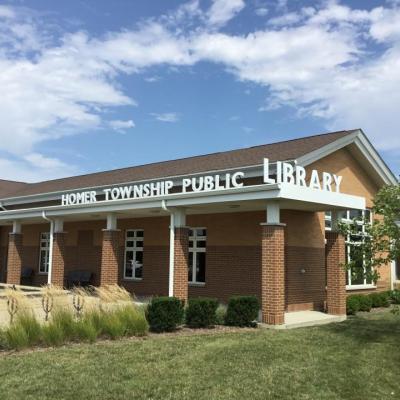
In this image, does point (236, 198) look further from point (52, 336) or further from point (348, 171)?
point (348, 171)

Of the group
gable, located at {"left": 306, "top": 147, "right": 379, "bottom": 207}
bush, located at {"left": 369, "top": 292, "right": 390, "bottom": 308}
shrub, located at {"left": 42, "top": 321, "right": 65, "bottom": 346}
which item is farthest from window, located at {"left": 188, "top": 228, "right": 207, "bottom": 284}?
shrub, located at {"left": 42, "top": 321, "right": 65, "bottom": 346}

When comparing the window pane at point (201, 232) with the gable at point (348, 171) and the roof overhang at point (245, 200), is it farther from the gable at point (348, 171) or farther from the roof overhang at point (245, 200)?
the gable at point (348, 171)

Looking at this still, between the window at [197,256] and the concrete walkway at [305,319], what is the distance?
3791mm

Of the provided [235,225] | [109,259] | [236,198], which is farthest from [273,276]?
[109,259]

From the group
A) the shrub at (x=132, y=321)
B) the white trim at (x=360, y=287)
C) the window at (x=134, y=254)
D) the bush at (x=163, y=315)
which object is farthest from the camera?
the window at (x=134, y=254)

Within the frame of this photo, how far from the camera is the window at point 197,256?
1834cm

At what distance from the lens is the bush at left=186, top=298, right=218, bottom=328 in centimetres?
1231

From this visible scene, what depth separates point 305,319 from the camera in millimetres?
14328

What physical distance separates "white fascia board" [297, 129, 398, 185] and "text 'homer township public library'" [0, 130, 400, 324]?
5cm

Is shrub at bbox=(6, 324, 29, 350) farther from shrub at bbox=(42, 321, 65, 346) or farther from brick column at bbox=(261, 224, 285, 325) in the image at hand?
brick column at bbox=(261, 224, 285, 325)

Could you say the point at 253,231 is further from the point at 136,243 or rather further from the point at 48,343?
the point at 48,343

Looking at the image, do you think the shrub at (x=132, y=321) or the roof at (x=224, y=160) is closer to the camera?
the shrub at (x=132, y=321)

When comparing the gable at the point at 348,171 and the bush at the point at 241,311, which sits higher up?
the gable at the point at 348,171

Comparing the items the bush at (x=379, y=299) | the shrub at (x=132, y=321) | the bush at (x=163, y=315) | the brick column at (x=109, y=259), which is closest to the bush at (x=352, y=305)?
the bush at (x=379, y=299)
